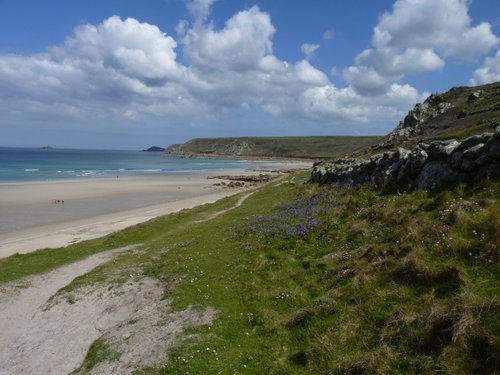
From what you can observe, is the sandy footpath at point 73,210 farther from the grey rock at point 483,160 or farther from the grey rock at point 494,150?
the grey rock at point 494,150

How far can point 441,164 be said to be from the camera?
18344mm

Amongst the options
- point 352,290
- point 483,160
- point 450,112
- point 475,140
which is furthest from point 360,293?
point 450,112

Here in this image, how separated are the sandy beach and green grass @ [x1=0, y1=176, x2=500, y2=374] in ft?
67.2

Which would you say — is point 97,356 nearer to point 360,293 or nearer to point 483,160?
point 360,293

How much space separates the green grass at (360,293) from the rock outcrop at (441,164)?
1026 millimetres

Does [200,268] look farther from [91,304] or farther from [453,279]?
[453,279]

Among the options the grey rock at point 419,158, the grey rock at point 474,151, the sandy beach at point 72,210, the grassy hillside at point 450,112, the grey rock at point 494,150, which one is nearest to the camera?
the grey rock at point 494,150

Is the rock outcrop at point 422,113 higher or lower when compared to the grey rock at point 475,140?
higher

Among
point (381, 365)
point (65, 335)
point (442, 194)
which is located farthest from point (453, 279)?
point (65, 335)

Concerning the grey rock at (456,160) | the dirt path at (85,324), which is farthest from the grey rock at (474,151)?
the dirt path at (85,324)

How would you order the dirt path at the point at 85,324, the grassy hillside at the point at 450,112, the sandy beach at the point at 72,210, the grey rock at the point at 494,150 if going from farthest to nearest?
the grassy hillside at the point at 450,112 → the sandy beach at the point at 72,210 → the grey rock at the point at 494,150 → the dirt path at the point at 85,324

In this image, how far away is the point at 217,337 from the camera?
455 inches

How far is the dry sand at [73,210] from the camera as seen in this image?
120 ft

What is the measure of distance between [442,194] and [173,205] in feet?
151
